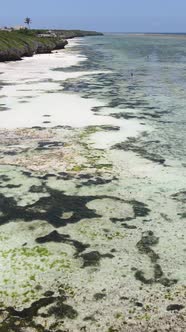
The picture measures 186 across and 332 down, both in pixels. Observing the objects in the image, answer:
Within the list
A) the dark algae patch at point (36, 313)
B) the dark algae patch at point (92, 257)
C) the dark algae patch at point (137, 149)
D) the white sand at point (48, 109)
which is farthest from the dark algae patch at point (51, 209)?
the white sand at point (48, 109)

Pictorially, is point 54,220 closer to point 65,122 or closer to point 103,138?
point 103,138

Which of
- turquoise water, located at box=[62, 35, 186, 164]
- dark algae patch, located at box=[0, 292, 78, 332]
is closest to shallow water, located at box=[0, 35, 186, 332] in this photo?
dark algae patch, located at box=[0, 292, 78, 332]

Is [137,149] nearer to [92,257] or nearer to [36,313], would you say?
[92,257]

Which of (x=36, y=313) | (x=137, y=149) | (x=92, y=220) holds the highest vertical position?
(x=137, y=149)

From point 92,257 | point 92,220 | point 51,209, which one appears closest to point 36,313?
point 92,257

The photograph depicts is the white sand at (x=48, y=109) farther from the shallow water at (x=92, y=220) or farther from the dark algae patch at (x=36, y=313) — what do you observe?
the dark algae patch at (x=36, y=313)

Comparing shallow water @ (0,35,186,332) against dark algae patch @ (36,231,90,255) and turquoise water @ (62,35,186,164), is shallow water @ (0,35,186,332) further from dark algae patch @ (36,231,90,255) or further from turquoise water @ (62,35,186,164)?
turquoise water @ (62,35,186,164)

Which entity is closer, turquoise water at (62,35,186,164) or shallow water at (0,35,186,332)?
shallow water at (0,35,186,332)

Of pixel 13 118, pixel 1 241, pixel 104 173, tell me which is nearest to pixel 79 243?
pixel 1 241
